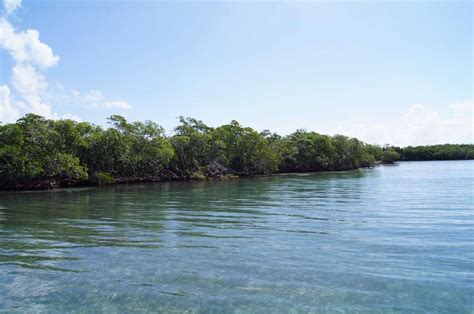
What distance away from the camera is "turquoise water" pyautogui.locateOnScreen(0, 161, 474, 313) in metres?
7.54

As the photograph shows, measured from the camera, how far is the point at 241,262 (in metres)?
10.2

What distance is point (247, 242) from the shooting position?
1272 cm

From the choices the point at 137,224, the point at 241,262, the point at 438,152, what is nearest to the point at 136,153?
→ the point at 137,224

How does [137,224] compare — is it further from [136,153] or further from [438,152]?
[438,152]

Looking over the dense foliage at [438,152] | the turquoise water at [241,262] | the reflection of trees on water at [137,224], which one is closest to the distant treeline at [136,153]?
the reflection of trees on water at [137,224]

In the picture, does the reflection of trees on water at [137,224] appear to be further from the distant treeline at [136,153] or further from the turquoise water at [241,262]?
the distant treeline at [136,153]

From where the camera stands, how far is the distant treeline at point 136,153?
3797 cm

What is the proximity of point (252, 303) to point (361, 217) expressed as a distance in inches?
478

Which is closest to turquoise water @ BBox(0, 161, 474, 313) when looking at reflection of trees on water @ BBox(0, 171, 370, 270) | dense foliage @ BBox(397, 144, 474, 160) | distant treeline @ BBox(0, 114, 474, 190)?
reflection of trees on water @ BBox(0, 171, 370, 270)

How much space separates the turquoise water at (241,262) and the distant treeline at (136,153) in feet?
72.9

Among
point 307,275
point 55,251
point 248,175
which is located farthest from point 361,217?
point 248,175

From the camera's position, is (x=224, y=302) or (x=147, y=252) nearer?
(x=224, y=302)

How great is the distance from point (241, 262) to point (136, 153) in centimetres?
4215

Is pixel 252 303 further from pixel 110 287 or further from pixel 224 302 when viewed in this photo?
pixel 110 287
